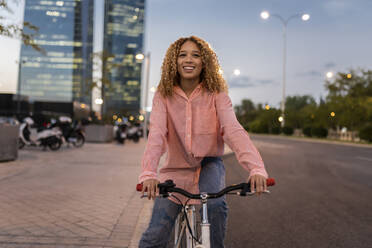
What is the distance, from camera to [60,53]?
496 ft

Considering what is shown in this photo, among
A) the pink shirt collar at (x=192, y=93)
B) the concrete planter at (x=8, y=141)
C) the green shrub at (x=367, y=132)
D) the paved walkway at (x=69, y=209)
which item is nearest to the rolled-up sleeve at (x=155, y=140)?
the pink shirt collar at (x=192, y=93)

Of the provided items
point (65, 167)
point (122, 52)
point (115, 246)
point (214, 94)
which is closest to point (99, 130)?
point (65, 167)

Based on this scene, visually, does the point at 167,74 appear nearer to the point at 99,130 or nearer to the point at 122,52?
the point at 99,130

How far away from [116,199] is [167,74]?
3906mm

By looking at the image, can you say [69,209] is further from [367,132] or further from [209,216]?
[367,132]

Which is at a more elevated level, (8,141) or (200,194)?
(200,194)

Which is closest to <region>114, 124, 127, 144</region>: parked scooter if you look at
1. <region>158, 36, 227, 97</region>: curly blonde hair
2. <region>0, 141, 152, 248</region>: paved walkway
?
<region>0, 141, 152, 248</region>: paved walkway

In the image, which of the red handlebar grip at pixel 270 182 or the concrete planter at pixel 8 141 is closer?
the red handlebar grip at pixel 270 182

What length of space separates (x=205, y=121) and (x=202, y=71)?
418 mm

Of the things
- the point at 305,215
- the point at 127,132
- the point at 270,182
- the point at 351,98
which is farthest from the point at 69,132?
the point at 351,98

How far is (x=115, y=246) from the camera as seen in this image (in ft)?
12.0

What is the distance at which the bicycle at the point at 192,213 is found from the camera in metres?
1.87

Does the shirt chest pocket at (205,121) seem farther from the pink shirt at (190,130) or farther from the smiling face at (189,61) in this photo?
the smiling face at (189,61)

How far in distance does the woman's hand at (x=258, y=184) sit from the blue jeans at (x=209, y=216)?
1.24 feet
